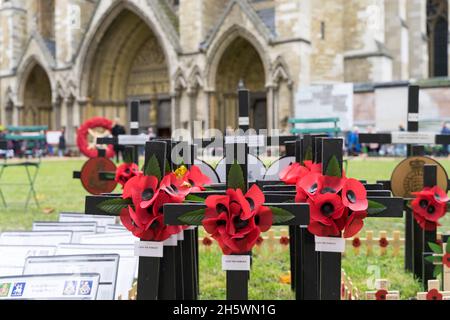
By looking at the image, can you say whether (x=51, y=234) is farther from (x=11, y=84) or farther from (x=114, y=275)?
(x=11, y=84)

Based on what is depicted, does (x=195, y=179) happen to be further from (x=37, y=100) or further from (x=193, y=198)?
(x=37, y=100)

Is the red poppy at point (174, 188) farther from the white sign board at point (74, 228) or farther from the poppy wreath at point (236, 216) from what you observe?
the white sign board at point (74, 228)

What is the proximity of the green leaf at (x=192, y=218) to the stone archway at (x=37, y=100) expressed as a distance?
31913 mm

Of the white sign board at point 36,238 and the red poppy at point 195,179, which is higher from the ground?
the red poppy at point 195,179

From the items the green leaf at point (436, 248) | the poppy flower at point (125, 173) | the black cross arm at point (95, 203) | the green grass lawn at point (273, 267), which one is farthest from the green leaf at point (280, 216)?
the poppy flower at point (125, 173)

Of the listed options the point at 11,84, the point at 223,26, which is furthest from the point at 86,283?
the point at 11,84

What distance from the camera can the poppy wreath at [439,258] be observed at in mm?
3534

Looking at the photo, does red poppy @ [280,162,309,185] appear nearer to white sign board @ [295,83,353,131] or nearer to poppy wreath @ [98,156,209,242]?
poppy wreath @ [98,156,209,242]

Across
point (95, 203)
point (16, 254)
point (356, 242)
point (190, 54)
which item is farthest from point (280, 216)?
point (190, 54)

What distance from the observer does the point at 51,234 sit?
458 centimetres

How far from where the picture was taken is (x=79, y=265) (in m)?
3.47

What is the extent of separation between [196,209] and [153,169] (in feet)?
1.09

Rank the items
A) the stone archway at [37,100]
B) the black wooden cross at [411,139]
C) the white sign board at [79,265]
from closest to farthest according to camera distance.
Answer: the white sign board at [79,265]
the black wooden cross at [411,139]
the stone archway at [37,100]

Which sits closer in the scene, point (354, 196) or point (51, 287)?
point (354, 196)
